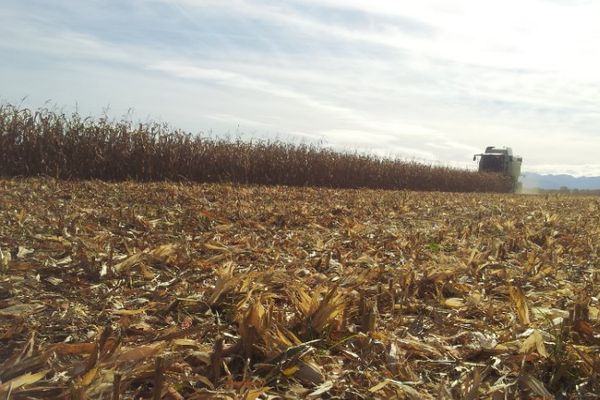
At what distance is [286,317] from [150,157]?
13.7m

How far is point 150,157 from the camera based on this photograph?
1531 centimetres

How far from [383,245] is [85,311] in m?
3.08

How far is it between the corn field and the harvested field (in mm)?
9473

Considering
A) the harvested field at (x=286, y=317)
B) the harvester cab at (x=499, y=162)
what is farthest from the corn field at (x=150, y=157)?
the harvester cab at (x=499, y=162)

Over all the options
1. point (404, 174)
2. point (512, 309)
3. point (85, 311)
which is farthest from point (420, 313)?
point (404, 174)

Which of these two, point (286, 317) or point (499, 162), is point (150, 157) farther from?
point (499, 162)

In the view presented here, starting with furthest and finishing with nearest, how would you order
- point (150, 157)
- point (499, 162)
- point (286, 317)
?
point (499, 162), point (150, 157), point (286, 317)

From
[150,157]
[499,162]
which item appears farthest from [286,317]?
[499,162]

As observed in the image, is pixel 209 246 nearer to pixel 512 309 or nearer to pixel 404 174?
pixel 512 309

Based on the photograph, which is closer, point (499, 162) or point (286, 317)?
point (286, 317)

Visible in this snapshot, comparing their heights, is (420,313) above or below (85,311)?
above

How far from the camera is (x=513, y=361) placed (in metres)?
2.18

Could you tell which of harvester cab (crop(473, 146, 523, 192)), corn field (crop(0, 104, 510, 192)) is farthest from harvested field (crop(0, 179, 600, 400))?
harvester cab (crop(473, 146, 523, 192))

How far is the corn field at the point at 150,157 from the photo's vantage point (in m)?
13.5
